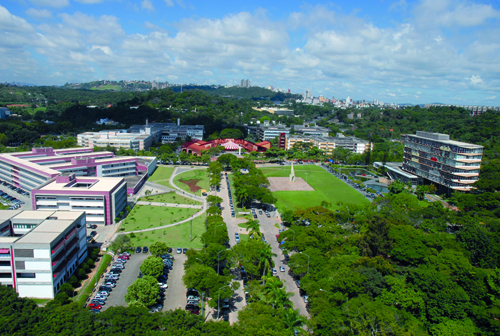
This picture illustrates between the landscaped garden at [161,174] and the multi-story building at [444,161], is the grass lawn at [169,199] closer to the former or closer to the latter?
the landscaped garden at [161,174]

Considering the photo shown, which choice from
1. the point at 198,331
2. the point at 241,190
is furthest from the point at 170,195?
the point at 198,331

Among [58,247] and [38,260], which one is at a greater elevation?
[58,247]

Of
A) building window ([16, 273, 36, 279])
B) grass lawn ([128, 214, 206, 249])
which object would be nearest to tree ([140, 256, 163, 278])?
grass lawn ([128, 214, 206, 249])

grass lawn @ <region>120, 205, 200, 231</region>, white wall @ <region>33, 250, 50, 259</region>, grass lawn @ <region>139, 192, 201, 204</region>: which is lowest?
grass lawn @ <region>120, 205, 200, 231</region>

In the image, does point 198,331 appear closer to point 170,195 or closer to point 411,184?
point 170,195

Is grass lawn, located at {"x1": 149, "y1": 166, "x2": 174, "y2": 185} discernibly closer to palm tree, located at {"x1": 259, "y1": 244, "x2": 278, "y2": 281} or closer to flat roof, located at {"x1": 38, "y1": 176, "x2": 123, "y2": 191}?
flat roof, located at {"x1": 38, "y1": 176, "x2": 123, "y2": 191}

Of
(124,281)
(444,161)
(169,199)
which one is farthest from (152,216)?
(444,161)

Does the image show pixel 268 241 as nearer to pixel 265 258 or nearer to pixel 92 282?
pixel 265 258
